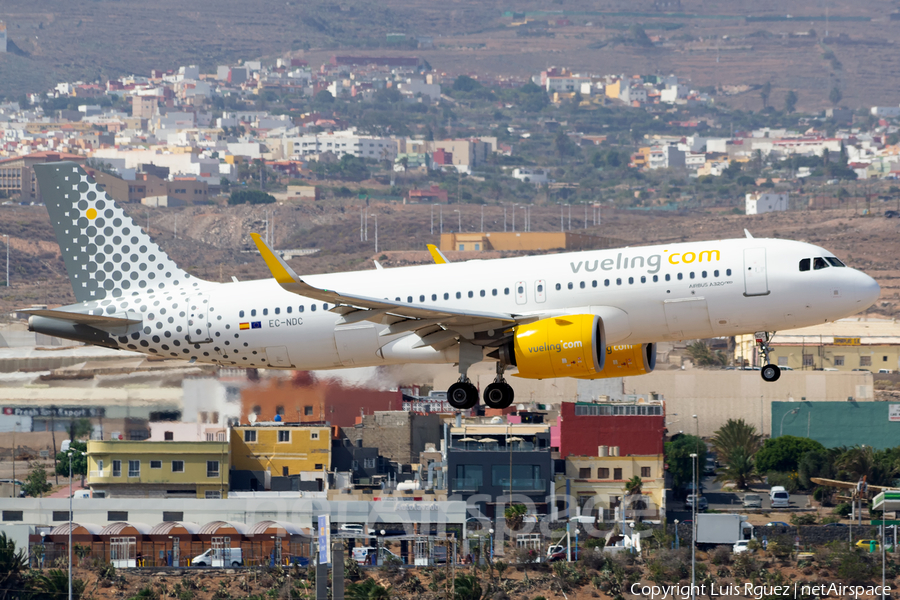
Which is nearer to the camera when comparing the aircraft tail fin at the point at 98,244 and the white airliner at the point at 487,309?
the white airliner at the point at 487,309

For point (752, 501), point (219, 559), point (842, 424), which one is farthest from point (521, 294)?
point (842, 424)

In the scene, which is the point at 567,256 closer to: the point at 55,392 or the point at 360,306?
the point at 360,306

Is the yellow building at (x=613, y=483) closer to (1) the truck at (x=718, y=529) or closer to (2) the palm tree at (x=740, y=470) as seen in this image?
(1) the truck at (x=718, y=529)

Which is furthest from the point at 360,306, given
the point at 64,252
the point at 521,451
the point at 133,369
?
the point at 521,451

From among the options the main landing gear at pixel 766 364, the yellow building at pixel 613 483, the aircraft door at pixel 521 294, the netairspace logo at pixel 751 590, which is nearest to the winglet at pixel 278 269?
the aircraft door at pixel 521 294

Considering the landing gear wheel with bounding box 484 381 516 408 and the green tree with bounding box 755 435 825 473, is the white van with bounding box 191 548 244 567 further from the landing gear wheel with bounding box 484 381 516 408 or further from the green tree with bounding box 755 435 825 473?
the green tree with bounding box 755 435 825 473

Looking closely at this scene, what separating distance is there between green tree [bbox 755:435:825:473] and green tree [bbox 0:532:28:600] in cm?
5612

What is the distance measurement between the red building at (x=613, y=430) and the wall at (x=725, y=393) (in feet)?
77.6

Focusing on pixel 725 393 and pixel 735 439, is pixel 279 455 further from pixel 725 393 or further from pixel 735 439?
pixel 725 393

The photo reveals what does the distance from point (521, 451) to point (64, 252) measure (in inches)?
1930

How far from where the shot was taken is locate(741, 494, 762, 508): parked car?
98537 millimetres

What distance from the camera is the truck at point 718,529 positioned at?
8181cm

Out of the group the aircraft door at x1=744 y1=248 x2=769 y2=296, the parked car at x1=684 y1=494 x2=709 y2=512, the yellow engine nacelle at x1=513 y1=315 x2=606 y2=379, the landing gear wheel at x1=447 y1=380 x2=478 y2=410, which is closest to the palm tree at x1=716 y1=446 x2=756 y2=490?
the parked car at x1=684 y1=494 x2=709 y2=512

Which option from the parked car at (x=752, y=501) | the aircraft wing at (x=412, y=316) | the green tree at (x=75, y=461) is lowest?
the parked car at (x=752, y=501)
